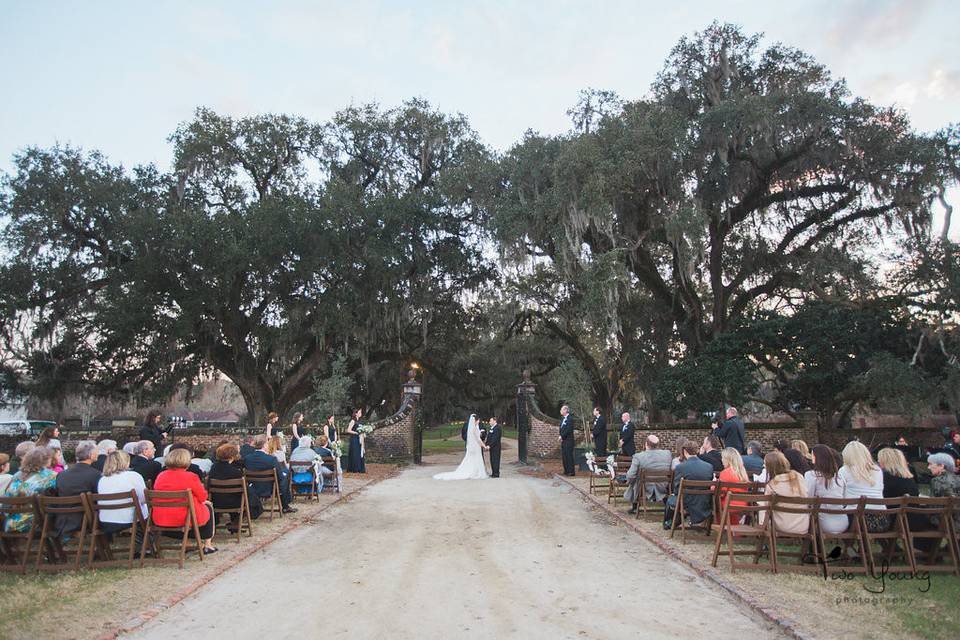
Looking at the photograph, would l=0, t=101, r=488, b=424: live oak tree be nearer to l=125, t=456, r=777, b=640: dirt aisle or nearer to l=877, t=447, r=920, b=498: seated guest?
l=125, t=456, r=777, b=640: dirt aisle

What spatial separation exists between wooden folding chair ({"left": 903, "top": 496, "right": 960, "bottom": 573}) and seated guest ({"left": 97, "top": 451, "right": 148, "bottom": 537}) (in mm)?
6974

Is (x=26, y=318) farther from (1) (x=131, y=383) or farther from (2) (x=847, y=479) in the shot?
(2) (x=847, y=479)

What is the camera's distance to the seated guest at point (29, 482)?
634 cm

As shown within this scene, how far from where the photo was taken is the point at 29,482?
257 inches

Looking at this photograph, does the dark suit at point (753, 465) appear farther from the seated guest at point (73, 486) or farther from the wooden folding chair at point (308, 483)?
the seated guest at point (73, 486)

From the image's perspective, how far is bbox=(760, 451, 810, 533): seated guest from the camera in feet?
20.6

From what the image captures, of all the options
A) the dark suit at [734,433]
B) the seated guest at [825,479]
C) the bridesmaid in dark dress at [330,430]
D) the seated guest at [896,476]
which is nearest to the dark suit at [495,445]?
the bridesmaid in dark dress at [330,430]

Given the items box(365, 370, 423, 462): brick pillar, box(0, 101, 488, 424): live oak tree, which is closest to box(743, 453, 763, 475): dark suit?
box(365, 370, 423, 462): brick pillar

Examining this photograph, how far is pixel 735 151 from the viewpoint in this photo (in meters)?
19.8

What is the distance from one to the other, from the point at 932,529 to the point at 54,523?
8124 mm

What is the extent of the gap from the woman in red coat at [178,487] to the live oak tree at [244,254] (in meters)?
15.9

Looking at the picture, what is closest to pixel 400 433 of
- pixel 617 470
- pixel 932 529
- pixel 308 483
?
pixel 308 483

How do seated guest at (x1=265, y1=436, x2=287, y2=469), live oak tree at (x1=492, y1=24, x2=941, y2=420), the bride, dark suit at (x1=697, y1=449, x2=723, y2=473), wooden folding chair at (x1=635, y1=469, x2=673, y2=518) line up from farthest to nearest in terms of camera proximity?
live oak tree at (x1=492, y1=24, x2=941, y2=420) < the bride < seated guest at (x1=265, y1=436, x2=287, y2=469) < dark suit at (x1=697, y1=449, x2=723, y2=473) < wooden folding chair at (x1=635, y1=469, x2=673, y2=518)

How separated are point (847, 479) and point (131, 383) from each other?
1078 inches
